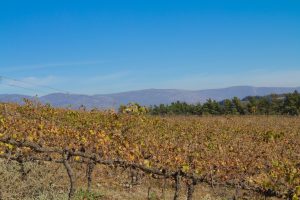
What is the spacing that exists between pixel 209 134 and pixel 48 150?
16.7 metres

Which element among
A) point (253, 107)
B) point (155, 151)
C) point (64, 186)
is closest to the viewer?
point (155, 151)

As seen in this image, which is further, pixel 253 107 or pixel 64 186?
pixel 253 107

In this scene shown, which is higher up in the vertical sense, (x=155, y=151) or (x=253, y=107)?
(x=253, y=107)

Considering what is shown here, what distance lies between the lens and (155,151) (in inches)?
533

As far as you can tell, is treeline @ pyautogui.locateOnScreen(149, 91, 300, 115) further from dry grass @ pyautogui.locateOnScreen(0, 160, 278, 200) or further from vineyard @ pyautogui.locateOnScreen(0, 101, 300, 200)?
dry grass @ pyautogui.locateOnScreen(0, 160, 278, 200)

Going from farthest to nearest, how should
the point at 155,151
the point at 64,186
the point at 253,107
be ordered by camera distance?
the point at 253,107 < the point at 64,186 < the point at 155,151

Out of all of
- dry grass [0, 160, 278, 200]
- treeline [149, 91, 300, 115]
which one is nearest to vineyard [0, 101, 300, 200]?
dry grass [0, 160, 278, 200]

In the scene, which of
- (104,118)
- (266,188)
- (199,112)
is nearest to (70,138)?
(266,188)

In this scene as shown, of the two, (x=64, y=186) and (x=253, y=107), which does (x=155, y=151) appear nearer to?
(x=64, y=186)

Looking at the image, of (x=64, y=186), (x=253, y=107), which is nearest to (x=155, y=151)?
(x=64, y=186)

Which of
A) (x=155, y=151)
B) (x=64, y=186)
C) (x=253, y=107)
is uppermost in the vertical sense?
(x=253, y=107)

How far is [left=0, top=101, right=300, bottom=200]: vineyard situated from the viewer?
8.96 metres

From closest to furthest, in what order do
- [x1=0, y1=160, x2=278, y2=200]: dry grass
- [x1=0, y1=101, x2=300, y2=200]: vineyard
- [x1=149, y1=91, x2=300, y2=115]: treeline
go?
[x1=0, y1=101, x2=300, y2=200]: vineyard, [x1=0, y1=160, x2=278, y2=200]: dry grass, [x1=149, y1=91, x2=300, y2=115]: treeline

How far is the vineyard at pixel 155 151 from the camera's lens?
896 cm
